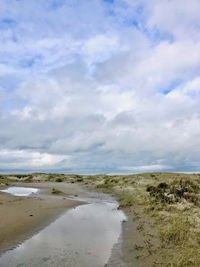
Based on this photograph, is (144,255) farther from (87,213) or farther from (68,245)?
(87,213)

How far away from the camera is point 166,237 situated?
994 centimetres

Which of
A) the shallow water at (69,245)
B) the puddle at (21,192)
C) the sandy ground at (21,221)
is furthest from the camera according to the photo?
the puddle at (21,192)

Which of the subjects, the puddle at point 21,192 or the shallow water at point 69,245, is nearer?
the shallow water at point 69,245

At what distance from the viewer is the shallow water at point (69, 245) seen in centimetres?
791

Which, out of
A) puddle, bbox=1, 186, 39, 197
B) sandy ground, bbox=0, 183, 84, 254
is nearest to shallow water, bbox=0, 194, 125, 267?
sandy ground, bbox=0, 183, 84, 254

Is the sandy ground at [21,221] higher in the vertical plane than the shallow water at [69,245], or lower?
higher

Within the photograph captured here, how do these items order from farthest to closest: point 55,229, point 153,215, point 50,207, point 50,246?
point 50,207
point 153,215
point 55,229
point 50,246

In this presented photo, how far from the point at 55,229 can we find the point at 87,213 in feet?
16.6

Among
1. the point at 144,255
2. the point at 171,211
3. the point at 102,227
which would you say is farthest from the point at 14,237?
the point at 171,211

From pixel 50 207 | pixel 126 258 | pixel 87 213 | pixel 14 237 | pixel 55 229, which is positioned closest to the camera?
pixel 126 258

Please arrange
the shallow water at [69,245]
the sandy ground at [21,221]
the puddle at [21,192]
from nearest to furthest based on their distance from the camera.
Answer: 1. the shallow water at [69,245]
2. the sandy ground at [21,221]
3. the puddle at [21,192]

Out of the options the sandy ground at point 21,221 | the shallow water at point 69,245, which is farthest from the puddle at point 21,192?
the shallow water at point 69,245

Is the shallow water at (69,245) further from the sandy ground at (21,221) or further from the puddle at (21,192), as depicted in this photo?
the puddle at (21,192)

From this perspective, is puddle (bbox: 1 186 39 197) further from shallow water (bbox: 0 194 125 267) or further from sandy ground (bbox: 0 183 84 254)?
shallow water (bbox: 0 194 125 267)
